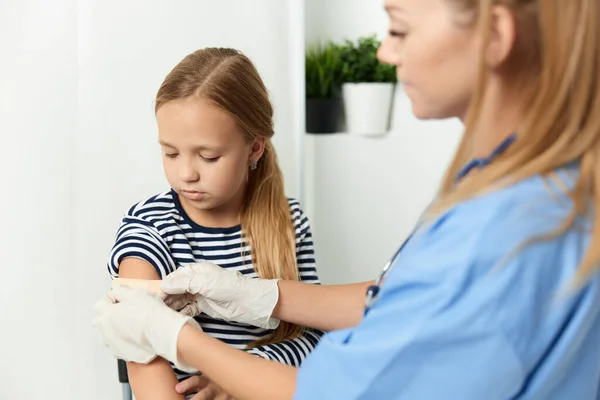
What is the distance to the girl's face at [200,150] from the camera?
118cm

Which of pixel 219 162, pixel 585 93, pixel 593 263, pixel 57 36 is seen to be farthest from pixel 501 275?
pixel 57 36

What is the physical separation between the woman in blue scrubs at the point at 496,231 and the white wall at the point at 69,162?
832 mm

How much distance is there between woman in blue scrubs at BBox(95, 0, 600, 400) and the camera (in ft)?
2.37

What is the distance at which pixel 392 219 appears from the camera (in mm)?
2361

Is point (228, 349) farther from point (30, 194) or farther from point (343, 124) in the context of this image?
point (343, 124)

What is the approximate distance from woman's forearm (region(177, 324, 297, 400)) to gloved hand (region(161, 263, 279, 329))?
7.9 inches

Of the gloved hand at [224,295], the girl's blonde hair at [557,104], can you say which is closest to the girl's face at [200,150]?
the gloved hand at [224,295]

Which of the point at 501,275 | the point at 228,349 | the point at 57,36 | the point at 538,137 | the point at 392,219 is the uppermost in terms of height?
the point at 57,36

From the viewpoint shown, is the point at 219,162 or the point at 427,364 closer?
the point at 427,364

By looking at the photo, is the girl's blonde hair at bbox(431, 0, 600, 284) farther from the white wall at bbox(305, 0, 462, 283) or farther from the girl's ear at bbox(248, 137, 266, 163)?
the white wall at bbox(305, 0, 462, 283)

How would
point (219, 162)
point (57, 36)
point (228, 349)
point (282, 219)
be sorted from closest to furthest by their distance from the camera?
point (228, 349)
point (219, 162)
point (282, 219)
point (57, 36)

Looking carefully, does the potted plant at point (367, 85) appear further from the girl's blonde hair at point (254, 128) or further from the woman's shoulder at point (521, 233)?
the woman's shoulder at point (521, 233)

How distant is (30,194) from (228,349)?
72 cm

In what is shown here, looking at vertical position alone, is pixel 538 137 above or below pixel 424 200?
above
